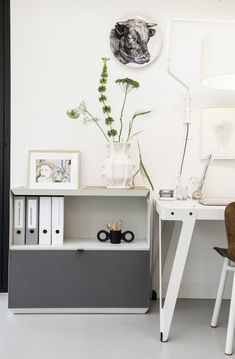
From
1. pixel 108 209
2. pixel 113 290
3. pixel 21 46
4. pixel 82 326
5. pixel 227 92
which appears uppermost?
pixel 21 46

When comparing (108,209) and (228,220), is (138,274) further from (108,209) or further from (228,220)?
(228,220)

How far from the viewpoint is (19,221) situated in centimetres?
249

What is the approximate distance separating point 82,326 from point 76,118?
1433 millimetres

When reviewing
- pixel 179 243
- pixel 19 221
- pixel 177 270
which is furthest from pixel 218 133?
pixel 19 221

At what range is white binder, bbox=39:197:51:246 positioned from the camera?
2.50 meters

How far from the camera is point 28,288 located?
2.42 meters

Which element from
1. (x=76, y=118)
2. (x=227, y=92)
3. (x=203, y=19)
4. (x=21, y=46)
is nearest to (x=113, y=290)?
(x=76, y=118)

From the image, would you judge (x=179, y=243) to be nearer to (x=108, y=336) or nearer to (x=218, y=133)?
(x=108, y=336)

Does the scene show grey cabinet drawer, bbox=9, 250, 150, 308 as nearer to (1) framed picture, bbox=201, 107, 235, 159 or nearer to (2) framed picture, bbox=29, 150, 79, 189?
(2) framed picture, bbox=29, 150, 79, 189

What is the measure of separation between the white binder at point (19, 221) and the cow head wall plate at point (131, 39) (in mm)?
1254

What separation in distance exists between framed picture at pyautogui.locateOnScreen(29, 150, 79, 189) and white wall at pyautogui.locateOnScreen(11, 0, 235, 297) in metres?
0.08

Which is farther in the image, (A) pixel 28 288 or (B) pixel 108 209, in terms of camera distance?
(B) pixel 108 209

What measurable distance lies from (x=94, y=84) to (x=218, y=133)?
0.99 m

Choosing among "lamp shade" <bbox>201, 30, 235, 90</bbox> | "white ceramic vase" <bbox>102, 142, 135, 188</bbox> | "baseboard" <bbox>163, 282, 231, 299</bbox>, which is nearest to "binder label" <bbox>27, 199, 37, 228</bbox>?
"white ceramic vase" <bbox>102, 142, 135, 188</bbox>
